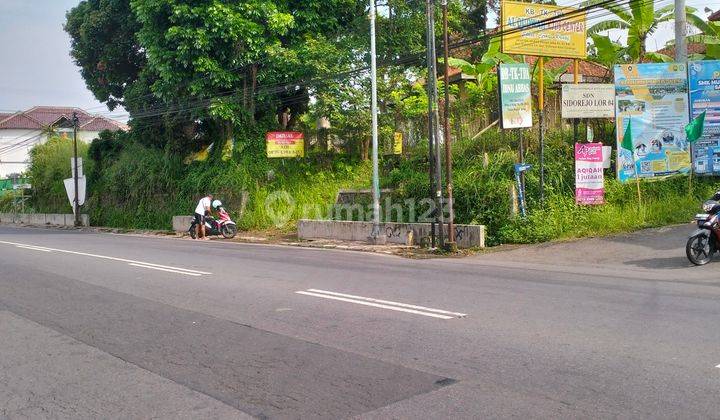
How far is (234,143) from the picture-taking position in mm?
26594

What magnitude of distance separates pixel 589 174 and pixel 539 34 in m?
4.27

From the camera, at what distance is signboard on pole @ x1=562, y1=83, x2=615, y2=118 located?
17141 millimetres

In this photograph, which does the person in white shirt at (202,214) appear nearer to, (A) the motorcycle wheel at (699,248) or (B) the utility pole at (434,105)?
(B) the utility pole at (434,105)

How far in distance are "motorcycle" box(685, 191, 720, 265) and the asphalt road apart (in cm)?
58

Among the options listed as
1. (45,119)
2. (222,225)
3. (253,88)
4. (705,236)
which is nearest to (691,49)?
(253,88)

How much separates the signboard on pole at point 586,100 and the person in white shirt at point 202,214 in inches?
549

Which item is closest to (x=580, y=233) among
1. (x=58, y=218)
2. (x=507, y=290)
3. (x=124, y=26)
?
(x=507, y=290)

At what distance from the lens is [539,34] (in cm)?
1744

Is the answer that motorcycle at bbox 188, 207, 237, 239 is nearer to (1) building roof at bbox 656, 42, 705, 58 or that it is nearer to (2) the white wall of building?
(1) building roof at bbox 656, 42, 705, 58

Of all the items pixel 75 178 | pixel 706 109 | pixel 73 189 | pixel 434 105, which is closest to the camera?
pixel 434 105

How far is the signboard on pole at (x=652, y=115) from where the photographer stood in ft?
59.1

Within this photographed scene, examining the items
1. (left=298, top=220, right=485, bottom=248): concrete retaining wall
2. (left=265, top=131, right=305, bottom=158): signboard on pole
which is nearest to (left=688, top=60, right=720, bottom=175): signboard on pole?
(left=298, top=220, right=485, bottom=248): concrete retaining wall

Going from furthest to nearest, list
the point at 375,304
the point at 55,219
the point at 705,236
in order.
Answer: the point at 55,219 → the point at 705,236 → the point at 375,304

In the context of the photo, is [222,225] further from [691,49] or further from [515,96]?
[691,49]
